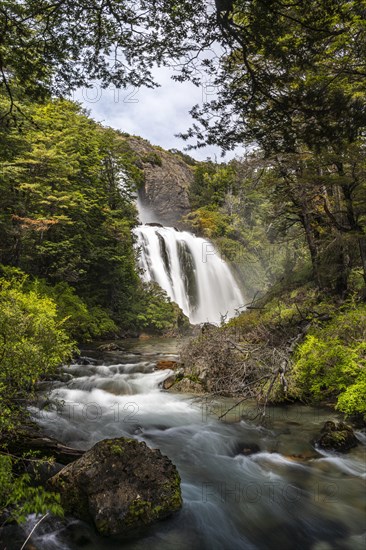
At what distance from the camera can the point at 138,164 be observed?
133 ft

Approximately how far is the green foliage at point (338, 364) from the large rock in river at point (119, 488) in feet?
12.4

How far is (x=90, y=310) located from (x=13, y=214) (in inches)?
249

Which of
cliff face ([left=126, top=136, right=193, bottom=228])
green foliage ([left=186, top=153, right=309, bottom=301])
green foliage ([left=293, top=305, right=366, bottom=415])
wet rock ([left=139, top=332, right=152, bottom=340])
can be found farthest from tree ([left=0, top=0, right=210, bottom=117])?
cliff face ([left=126, top=136, right=193, bottom=228])

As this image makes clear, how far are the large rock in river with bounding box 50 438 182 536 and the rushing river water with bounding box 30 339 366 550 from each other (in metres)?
0.17

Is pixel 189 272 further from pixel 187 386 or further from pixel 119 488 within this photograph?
pixel 119 488

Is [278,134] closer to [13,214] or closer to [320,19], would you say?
[320,19]

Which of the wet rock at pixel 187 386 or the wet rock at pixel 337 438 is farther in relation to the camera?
the wet rock at pixel 187 386

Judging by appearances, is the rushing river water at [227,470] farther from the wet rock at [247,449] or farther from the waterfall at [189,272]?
the waterfall at [189,272]

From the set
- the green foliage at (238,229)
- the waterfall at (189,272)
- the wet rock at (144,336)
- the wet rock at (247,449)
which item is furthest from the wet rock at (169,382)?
the green foliage at (238,229)

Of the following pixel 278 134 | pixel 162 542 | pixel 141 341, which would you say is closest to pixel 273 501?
pixel 162 542

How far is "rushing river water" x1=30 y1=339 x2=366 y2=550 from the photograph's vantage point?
4.16 m

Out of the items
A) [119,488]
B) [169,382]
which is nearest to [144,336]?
[169,382]

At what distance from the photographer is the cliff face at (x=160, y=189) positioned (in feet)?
136

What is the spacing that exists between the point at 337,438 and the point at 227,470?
1.95 m
